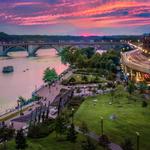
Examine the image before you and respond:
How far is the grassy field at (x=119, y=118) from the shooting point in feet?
101

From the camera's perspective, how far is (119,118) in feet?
114

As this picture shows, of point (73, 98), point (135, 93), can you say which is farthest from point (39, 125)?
point (135, 93)

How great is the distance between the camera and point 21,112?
4066 cm

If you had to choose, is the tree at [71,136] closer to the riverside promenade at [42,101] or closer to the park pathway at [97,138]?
the park pathway at [97,138]

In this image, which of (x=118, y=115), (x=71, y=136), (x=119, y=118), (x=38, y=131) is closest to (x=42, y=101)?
(x=118, y=115)

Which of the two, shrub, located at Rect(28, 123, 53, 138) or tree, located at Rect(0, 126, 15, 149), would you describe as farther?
shrub, located at Rect(28, 123, 53, 138)

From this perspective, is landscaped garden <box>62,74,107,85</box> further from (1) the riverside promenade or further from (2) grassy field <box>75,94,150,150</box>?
(2) grassy field <box>75,94,150,150</box>

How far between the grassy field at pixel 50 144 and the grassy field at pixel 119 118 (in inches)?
114

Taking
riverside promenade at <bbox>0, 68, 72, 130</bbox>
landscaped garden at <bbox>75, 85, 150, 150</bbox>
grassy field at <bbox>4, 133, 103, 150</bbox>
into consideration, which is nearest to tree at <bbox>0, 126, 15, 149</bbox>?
grassy field at <bbox>4, 133, 103, 150</bbox>

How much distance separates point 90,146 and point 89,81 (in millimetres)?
33859

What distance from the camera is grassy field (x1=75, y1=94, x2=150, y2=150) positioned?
30.8 meters

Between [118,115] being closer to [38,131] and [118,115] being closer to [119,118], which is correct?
[119,118]

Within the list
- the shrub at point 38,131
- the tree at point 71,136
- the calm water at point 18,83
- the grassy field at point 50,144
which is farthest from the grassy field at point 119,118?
→ the calm water at point 18,83

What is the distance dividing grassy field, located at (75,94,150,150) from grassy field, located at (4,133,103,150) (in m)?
2.89
